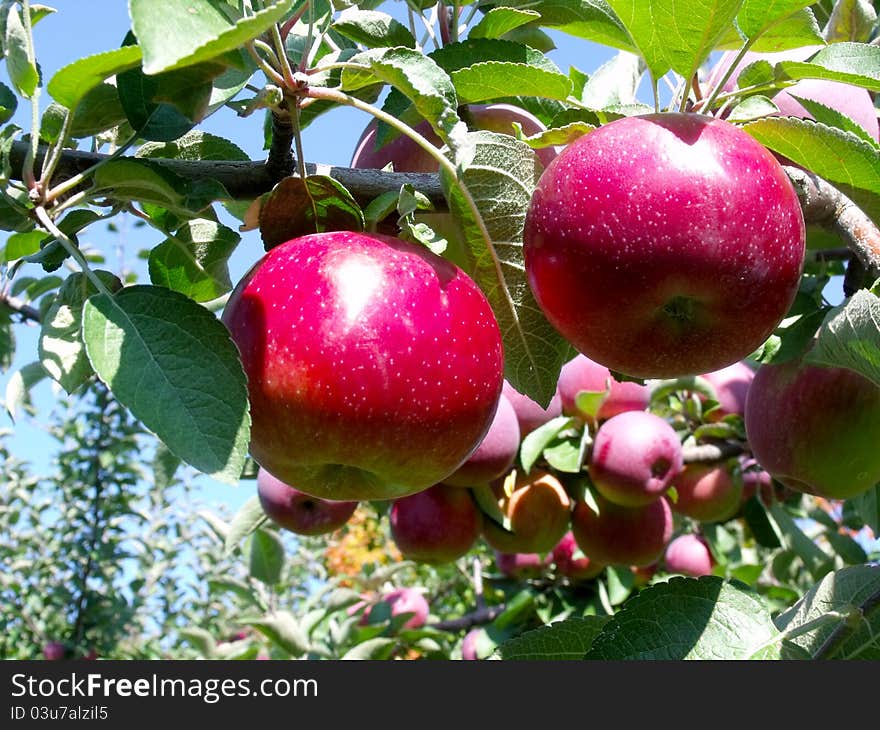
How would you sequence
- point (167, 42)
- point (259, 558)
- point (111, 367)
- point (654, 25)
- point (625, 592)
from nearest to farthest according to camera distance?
1. point (167, 42)
2. point (111, 367)
3. point (654, 25)
4. point (625, 592)
5. point (259, 558)

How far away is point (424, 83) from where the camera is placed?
854 millimetres

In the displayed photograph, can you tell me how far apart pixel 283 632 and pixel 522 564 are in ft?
2.71

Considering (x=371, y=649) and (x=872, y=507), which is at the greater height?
(x=872, y=507)

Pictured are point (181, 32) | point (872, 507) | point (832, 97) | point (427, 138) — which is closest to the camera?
point (181, 32)

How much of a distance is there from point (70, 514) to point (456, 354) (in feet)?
13.7

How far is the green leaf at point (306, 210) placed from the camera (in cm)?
101

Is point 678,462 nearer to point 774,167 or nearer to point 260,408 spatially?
point 774,167

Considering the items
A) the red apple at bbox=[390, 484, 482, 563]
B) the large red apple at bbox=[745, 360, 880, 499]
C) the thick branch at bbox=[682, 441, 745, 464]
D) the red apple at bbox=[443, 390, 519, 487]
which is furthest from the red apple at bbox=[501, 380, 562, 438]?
the large red apple at bbox=[745, 360, 880, 499]

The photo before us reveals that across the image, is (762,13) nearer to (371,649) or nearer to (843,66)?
(843,66)

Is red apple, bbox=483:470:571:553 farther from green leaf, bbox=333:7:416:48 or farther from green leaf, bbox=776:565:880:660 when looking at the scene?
green leaf, bbox=333:7:416:48

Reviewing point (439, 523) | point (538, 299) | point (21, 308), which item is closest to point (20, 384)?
point (21, 308)

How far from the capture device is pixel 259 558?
130 inches

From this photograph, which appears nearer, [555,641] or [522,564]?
[555,641]

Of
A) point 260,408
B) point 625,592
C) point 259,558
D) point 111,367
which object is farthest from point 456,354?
point 259,558
